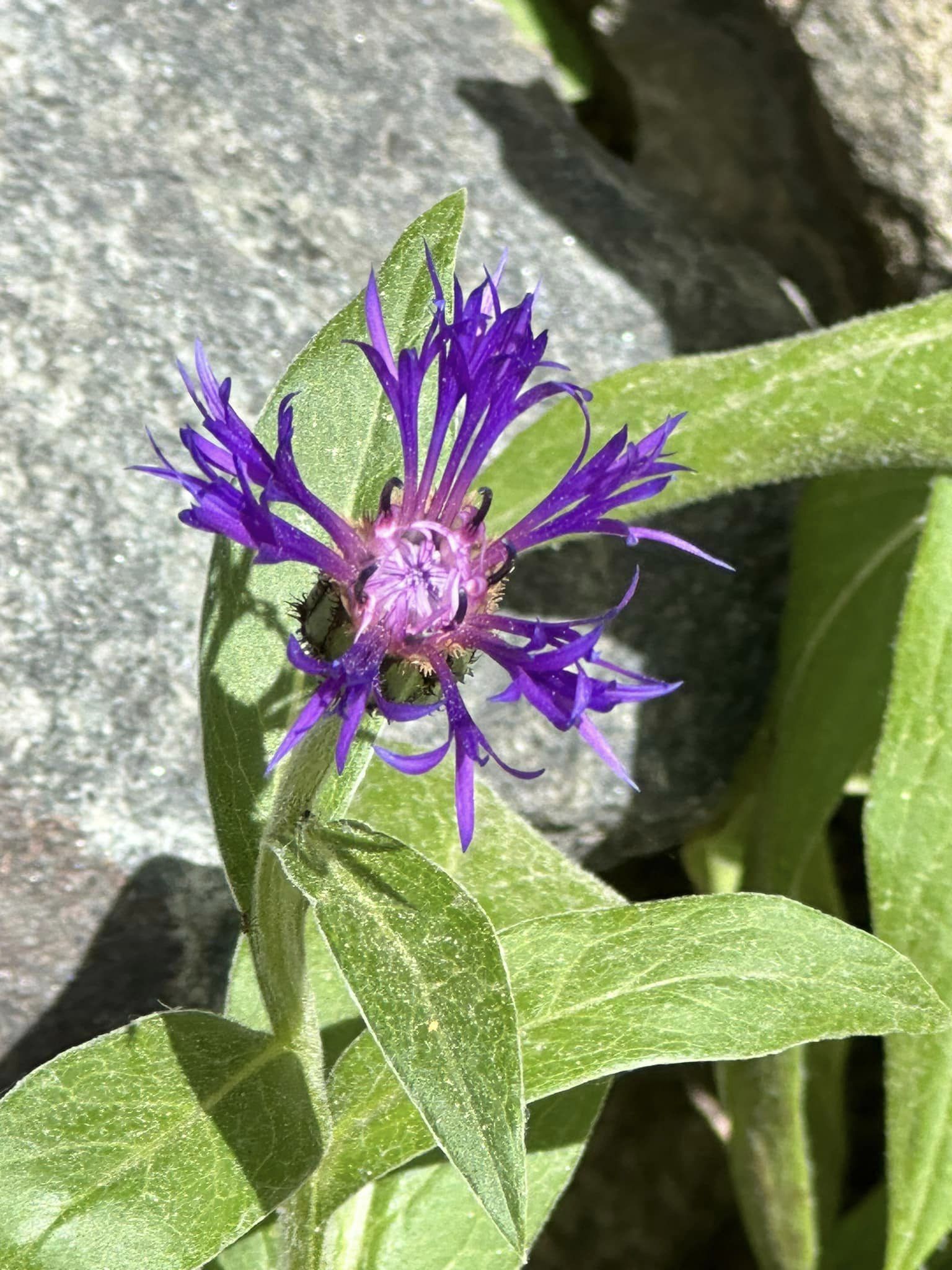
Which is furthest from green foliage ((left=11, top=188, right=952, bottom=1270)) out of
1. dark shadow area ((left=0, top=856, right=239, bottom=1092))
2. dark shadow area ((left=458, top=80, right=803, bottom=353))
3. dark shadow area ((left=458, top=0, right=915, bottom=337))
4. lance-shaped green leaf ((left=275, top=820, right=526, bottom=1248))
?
dark shadow area ((left=458, top=0, right=915, bottom=337))

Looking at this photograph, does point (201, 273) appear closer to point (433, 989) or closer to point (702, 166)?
point (702, 166)

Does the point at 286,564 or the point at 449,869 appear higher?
the point at 286,564

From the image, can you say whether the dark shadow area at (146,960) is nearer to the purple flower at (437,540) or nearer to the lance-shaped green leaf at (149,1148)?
the lance-shaped green leaf at (149,1148)

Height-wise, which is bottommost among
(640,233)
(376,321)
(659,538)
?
(640,233)

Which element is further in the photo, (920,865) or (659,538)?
(920,865)

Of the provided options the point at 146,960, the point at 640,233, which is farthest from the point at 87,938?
the point at 640,233

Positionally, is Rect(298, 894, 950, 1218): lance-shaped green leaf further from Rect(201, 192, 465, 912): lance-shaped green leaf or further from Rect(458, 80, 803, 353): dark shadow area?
Rect(458, 80, 803, 353): dark shadow area

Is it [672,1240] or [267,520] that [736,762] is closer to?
[672,1240]
